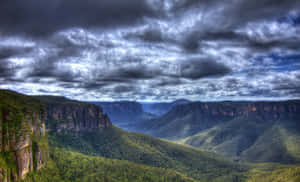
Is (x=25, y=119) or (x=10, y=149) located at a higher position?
(x=25, y=119)

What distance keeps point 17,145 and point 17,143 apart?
147 centimetres

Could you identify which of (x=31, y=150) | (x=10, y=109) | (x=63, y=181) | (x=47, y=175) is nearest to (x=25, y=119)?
(x=10, y=109)

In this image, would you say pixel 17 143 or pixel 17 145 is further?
pixel 17 143

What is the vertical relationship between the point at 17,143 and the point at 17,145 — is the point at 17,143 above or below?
above

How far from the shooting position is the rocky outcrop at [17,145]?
476ft

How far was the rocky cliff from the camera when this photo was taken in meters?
145

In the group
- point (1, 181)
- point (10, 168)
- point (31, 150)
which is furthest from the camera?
point (31, 150)

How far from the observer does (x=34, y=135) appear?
19188 centimetres

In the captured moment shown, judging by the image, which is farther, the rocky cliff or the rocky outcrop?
the rocky cliff

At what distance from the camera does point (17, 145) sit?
154250 millimetres

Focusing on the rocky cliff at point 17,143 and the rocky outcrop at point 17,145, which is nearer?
the rocky outcrop at point 17,145

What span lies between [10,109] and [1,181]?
5792cm

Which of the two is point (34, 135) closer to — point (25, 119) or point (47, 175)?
point (25, 119)

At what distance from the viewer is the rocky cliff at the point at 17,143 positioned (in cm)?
14525
